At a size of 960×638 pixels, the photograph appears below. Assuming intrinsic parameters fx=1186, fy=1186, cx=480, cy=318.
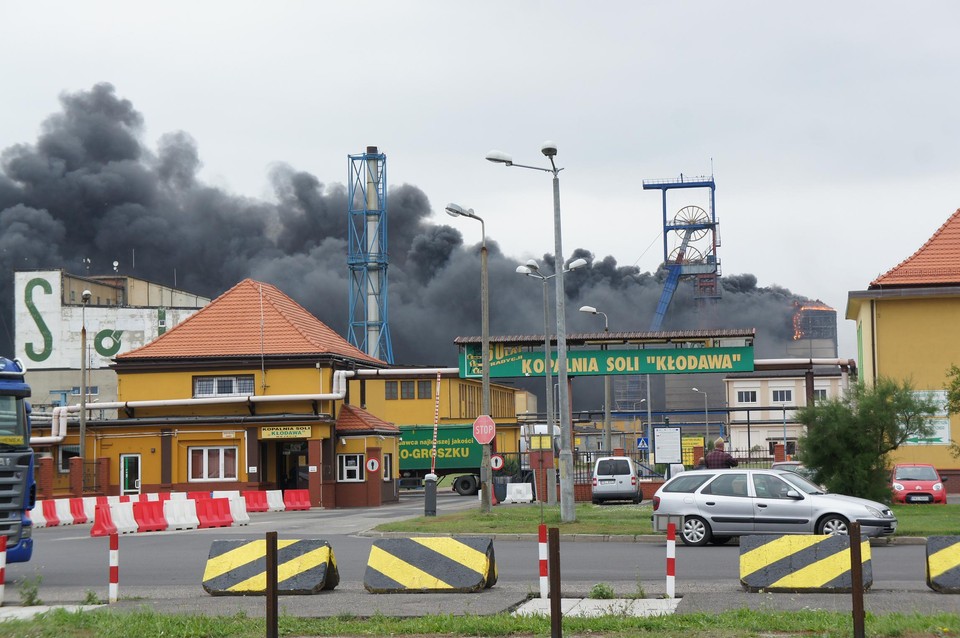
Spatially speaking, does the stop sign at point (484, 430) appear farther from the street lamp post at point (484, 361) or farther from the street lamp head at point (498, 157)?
the street lamp head at point (498, 157)

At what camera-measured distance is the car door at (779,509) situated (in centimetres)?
2095

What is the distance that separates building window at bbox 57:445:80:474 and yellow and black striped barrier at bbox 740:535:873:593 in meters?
39.3

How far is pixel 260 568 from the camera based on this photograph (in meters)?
14.0

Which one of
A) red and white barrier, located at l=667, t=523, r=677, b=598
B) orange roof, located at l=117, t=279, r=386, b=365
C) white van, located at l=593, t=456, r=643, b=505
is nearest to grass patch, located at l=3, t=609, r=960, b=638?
red and white barrier, located at l=667, t=523, r=677, b=598

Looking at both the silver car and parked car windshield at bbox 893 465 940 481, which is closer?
the silver car

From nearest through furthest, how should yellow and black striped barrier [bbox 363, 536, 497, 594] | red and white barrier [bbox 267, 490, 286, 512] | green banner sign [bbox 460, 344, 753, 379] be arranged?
yellow and black striped barrier [bbox 363, 536, 497, 594] → green banner sign [bbox 460, 344, 753, 379] → red and white barrier [bbox 267, 490, 286, 512]

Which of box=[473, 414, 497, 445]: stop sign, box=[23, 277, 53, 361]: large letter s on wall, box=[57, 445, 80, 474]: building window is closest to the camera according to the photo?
box=[473, 414, 497, 445]: stop sign

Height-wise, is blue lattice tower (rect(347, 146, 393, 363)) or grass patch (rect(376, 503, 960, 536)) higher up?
blue lattice tower (rect(347, 146, 393, 363))

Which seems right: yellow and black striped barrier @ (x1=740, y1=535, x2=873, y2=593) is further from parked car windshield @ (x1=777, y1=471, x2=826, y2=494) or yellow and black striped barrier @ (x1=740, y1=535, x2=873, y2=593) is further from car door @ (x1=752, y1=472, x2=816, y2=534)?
parked car windshield @ (x1=777, y1=471, x2=826, y2=494)

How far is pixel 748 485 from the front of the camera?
21.5 m

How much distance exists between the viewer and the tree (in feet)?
89.7

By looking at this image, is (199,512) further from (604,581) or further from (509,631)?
(509,631)

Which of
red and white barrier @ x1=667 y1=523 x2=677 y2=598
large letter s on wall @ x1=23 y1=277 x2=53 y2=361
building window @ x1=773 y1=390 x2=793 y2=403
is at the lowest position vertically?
red and white barrier @ x1=667 y1=523 x2=677 y2=598

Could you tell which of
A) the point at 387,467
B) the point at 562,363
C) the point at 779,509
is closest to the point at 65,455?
the point at 387,467
